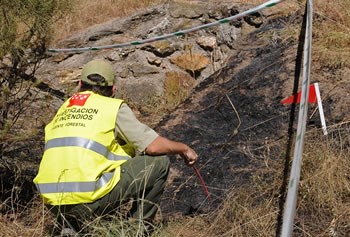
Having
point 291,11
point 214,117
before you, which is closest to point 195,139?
point 214,117

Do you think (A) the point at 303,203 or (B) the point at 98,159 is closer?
(B) the point at 98,159

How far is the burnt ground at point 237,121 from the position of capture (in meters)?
4.79

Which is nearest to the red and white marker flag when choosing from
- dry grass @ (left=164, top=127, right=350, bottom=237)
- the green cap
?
dry grass @ (left=164, top=127, right=350, bottom=237)

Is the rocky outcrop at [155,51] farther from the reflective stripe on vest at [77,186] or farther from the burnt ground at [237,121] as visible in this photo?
the reflective stripe on vest at [77,186]

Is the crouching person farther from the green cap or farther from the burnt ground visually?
the burnt ground

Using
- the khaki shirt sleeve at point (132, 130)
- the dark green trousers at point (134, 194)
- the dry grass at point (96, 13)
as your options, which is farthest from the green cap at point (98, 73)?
the dry grass at point (96, 13)

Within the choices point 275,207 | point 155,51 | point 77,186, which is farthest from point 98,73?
point 155,51

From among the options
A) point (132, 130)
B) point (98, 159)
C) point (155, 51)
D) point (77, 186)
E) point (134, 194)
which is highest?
point (132, 130)

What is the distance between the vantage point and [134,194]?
3.95 meters

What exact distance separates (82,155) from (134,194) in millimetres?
440

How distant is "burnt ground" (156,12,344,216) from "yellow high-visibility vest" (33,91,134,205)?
0.98 meters

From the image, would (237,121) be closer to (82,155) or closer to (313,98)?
(313,98)

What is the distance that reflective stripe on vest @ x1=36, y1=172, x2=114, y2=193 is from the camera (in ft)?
12.2

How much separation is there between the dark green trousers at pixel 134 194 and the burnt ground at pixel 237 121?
23.6 inches
